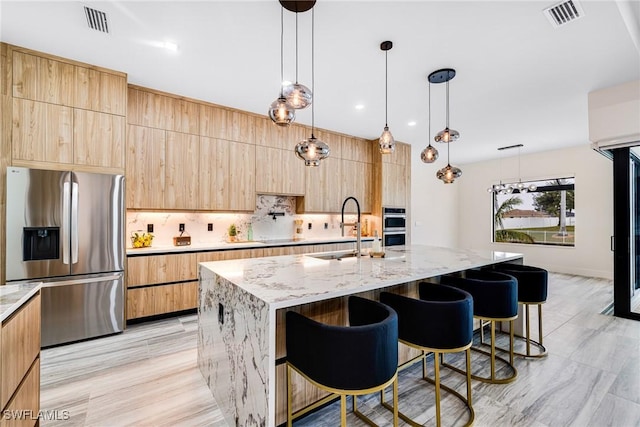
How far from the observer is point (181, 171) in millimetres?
3885

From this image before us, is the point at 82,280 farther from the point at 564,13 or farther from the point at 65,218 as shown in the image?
the point at 564,13

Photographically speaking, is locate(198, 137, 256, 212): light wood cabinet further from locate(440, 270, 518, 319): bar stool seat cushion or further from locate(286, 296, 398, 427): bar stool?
locate(440, 270, 518, 319): bar stool seat cushion

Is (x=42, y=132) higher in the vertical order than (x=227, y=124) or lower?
lower

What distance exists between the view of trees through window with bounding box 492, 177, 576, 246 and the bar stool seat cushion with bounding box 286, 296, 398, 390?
20.8 ft

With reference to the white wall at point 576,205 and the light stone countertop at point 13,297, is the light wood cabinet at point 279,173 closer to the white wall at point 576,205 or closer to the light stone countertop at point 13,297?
the light stone countertop at point 13,297

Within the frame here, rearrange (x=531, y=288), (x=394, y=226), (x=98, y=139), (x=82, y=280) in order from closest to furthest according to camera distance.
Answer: (x=531, y=288)
(x=82, y=280)
(x=98, y=139)
(x=394, y=226)

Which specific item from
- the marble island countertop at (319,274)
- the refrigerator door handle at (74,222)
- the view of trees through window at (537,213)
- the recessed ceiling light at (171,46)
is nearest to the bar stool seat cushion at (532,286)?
the marble island countertop at (319,274)

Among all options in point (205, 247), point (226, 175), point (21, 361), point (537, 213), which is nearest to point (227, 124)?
point (226, 175)

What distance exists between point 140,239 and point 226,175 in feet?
4.49

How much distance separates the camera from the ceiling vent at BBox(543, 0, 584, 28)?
2127 millimetres

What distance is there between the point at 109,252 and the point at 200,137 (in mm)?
1816

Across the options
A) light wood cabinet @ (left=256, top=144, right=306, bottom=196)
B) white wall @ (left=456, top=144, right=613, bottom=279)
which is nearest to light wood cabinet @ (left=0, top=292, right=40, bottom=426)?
light wood cabinet @ (left=256, top=144, right=306, bottom=196)

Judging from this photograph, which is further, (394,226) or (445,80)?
(394,226)

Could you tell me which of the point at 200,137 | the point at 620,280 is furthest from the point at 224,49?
the point at 620,280
